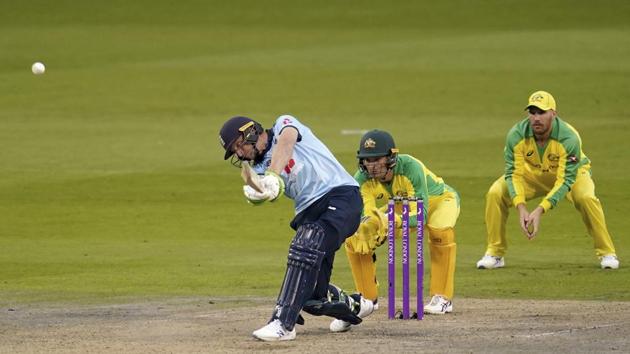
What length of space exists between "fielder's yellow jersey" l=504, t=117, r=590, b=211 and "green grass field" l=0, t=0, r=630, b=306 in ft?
2.87

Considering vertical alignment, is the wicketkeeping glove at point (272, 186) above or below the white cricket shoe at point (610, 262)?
below

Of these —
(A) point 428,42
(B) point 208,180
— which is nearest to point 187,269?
(B) point 208,180

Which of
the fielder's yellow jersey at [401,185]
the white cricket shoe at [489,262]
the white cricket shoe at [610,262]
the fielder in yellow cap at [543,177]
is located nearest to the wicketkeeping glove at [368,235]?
the fielder's yellow jersey at [401,185]

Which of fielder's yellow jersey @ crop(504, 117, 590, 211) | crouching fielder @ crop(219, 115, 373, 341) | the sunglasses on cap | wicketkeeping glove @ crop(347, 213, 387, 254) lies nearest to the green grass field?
fielder's yellow jersey @ crop(504, 117, 590, 211)

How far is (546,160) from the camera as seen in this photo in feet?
47.3

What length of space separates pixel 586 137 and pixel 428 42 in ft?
45.1

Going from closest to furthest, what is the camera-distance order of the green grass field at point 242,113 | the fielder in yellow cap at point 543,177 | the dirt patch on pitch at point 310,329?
1. the dirt patch on pitch at point 310,329
2. the fielder in yellow cap at point 543,177
3. the green grass field at point 242,113

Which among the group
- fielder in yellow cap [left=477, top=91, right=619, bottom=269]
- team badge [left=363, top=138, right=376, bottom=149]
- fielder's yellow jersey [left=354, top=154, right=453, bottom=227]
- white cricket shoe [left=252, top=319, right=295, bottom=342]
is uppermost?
fielder in yellow cap [left=477, top=91, right=619, bottom=269]

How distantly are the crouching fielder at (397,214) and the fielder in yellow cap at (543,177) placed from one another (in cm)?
179

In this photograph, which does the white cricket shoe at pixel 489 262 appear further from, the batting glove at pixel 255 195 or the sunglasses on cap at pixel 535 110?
the batting glove at pixel 255 195

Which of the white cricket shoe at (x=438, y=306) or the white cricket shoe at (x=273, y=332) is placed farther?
the white cricket shoe at (x=438, y=306)

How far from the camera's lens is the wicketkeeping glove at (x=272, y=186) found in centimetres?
944

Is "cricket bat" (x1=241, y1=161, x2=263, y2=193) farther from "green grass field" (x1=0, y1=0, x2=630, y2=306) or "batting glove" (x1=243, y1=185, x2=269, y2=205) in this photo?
"green grass field" (x1=0, y1=0, x2=630, y2=306)

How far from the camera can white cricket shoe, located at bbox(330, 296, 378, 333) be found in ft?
35.0
